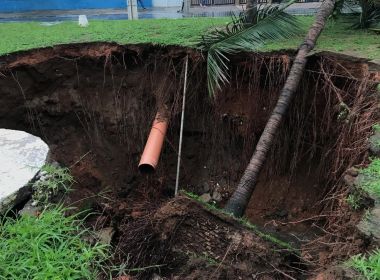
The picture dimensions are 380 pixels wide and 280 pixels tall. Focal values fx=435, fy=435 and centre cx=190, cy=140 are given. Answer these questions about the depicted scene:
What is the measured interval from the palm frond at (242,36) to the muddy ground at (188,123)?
173mm

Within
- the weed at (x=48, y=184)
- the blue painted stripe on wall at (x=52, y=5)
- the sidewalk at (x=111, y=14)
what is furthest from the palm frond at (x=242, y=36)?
the blue painted stripe on wall at (x=52, y=5)

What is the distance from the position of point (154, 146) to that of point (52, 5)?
12393 mm

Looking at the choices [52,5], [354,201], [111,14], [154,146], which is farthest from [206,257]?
[52,5]

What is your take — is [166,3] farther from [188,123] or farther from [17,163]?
[17,163]

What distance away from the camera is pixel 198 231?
356 cm

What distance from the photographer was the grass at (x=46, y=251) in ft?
9.32

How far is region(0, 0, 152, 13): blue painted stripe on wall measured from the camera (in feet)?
50.1

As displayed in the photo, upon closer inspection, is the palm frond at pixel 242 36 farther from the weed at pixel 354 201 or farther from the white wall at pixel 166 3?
the white wall at pixel 166 3

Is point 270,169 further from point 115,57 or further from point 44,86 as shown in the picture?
point 44,86

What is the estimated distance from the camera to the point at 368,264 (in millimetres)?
2410

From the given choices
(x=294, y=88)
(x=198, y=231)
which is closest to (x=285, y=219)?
(x=294, y=88)

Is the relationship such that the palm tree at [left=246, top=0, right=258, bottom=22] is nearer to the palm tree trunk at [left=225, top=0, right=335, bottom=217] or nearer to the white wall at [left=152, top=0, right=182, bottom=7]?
the palm tree trunk at [left=225, top=0, right=335, bottom=217]

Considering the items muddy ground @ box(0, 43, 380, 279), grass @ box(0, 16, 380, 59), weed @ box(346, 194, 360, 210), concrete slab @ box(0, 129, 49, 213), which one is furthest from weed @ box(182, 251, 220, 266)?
grass @ box(0, 16, 380, 59)

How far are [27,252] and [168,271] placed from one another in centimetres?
109
